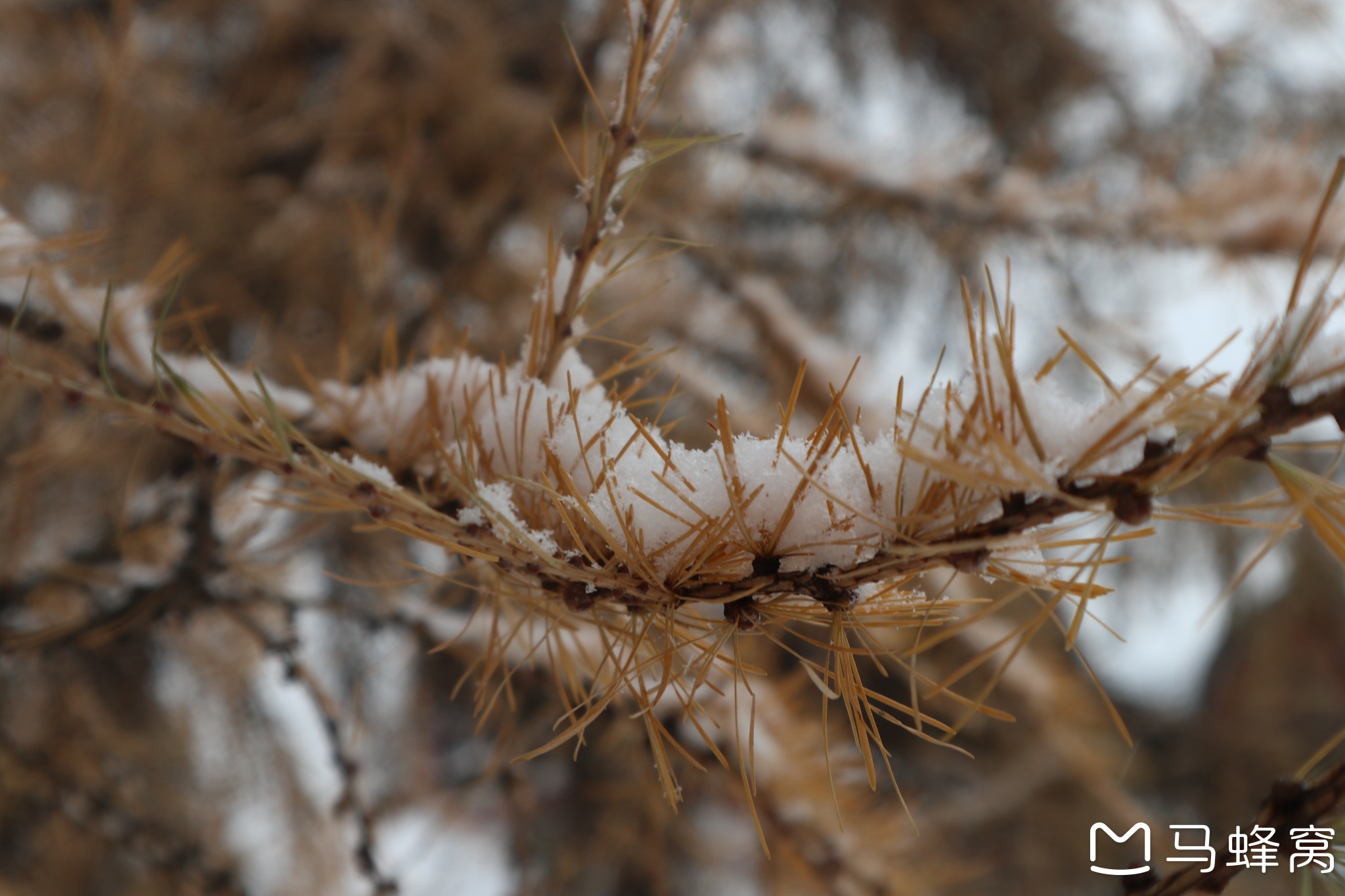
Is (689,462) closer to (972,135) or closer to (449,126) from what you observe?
(972,135)

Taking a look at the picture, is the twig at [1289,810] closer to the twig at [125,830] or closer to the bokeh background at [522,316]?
the bokeh background at [522,316]

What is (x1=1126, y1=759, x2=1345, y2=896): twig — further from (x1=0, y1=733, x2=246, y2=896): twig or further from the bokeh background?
(x1=0, y1=733, x2=246, y2=896): twig

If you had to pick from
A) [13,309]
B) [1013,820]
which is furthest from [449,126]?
[1013,820]

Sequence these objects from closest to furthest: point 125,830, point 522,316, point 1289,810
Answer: point 1289,810 → point 125,830 → point 522,316

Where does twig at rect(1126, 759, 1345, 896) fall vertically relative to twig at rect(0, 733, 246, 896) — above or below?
above

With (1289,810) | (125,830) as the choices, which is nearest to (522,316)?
(125,830)

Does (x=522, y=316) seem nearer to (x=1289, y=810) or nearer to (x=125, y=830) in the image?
(x=125, y=830)

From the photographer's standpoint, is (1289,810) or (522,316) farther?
(522,316)

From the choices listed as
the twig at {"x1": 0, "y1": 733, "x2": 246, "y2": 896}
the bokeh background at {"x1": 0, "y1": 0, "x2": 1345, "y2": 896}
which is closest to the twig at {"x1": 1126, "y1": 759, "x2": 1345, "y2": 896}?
the bokeh background at {"x1": 0, "y1": 0, "x2": 1345, "y2": 896}
